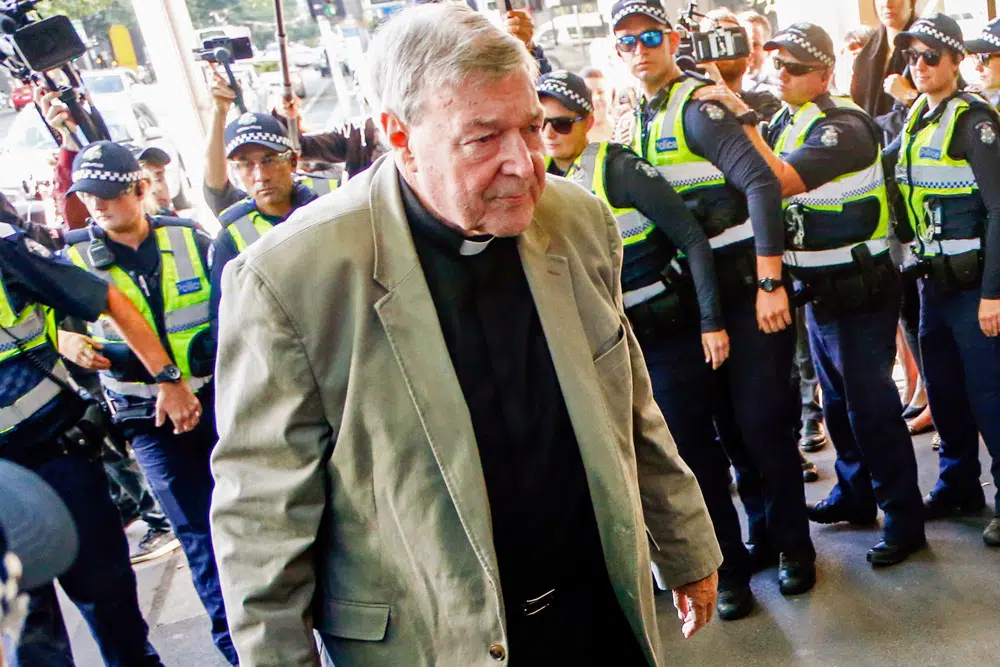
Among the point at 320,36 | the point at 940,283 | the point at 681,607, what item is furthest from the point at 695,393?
the point at 320,36

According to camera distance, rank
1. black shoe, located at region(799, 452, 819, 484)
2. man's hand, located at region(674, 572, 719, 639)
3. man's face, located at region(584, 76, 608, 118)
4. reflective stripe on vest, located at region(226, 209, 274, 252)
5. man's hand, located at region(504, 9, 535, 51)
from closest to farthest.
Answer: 1. man's hand, located at region(674, 572, 719, 639)
2. reflective stripe on vest, located at region(226, 209, 274, 252)
3. man's hand, located at region(504, 9, 535, 51)
4. black shoe, located at region(799, 452, 819, 484)
5. man's face, located at region(584, 76, 608, 118)

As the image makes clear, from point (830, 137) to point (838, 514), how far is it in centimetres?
137

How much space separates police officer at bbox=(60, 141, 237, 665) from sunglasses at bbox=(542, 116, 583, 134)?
124 cm

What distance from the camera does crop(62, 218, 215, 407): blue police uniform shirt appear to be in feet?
10.4

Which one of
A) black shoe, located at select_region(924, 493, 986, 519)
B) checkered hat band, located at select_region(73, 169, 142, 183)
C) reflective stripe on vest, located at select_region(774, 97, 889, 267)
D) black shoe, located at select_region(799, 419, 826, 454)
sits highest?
checkered hat band, located at select_region(73, 169, 142, 183)

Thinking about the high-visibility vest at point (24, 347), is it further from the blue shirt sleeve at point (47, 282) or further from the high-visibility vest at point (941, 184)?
the high-visibility vest at point (941, 184)

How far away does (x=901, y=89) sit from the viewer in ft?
13.1

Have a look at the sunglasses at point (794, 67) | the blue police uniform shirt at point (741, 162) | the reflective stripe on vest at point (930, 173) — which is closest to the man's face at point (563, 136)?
the blue police uniform shirt at point (741, 162)

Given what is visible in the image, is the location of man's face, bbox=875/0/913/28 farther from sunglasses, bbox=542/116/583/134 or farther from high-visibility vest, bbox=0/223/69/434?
high-visibility vest, bbox=0/223/69/434

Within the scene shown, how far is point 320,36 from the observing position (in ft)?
17.3

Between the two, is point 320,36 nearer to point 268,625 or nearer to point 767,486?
point 767,486

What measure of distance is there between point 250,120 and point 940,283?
2296 mm

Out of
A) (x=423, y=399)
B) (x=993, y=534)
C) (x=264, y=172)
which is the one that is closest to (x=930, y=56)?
(x=993, y=534)

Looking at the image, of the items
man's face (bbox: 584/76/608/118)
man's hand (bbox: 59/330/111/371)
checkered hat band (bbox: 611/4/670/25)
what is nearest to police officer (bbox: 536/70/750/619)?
checkered hat band (bbox: 611/4/670/25)
